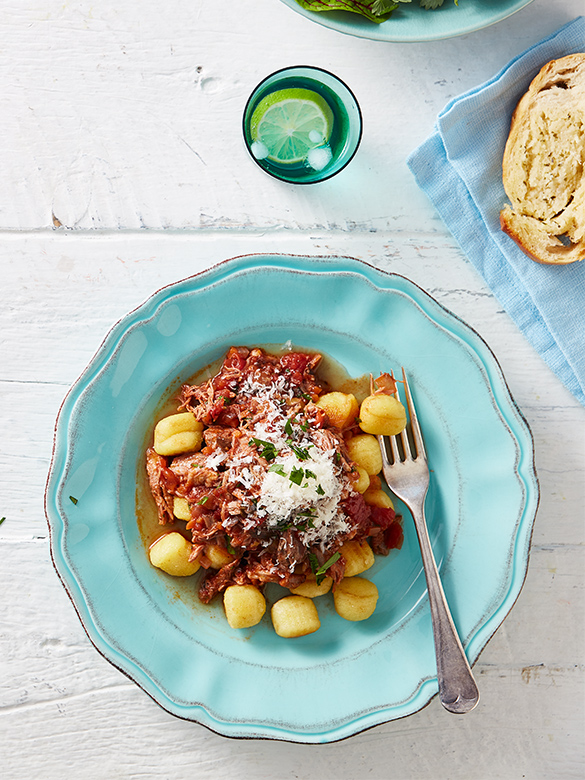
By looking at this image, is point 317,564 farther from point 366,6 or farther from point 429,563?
point 366,6

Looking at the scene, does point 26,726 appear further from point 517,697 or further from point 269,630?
point 517,697

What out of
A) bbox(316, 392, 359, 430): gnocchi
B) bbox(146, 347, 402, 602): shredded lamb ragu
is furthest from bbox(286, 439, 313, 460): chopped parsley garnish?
bbox(316, 392, 359, 430): gnocchi

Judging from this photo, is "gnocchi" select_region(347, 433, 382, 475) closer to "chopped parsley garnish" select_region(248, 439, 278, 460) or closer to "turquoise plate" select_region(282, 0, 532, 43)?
"chopped parsley garnish" select_region(248, 439, 278, 460)

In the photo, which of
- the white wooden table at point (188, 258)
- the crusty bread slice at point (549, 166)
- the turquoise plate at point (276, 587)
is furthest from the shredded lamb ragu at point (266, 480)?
the crusty bread slice at point (549, 166)

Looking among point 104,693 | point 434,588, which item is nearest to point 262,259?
point 434,588

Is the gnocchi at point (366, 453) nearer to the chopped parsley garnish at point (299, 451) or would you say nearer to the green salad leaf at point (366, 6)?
the chopped parsley garnish at point (299, 451)
